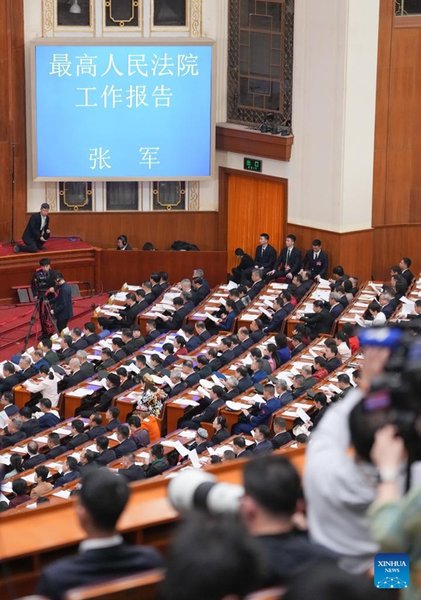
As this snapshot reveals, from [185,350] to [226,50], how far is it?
642 centimetres

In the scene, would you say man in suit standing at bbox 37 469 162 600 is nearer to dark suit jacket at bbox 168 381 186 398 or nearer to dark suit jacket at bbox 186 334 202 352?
dark suit jacket at bbox 168 381 186 398

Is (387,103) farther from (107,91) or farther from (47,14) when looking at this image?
(47,14)

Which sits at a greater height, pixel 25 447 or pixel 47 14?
pixel 47 14

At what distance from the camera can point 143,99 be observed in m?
18.4

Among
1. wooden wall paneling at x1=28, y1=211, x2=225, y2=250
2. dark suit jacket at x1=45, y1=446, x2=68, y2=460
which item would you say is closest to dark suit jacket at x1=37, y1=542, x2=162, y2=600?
dark suit jacket at x1=45, y1=446, x2=68, y2=460

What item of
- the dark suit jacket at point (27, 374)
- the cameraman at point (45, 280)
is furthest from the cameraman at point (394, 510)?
the cameraman at point (45, 280)

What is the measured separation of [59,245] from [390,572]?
15.5m

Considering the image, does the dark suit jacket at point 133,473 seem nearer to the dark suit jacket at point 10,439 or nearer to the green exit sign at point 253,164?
the dark suit jacket at point 10,439

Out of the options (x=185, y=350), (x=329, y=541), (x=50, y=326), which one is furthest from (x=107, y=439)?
(x=329, y=541)

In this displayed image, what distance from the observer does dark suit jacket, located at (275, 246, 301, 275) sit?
17062 mm

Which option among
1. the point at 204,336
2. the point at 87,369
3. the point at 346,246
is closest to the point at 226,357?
the point at 204,336

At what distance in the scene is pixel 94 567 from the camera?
118 inches

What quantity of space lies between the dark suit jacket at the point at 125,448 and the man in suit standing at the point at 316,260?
261 inches

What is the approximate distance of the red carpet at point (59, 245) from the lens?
1798 centimetres
